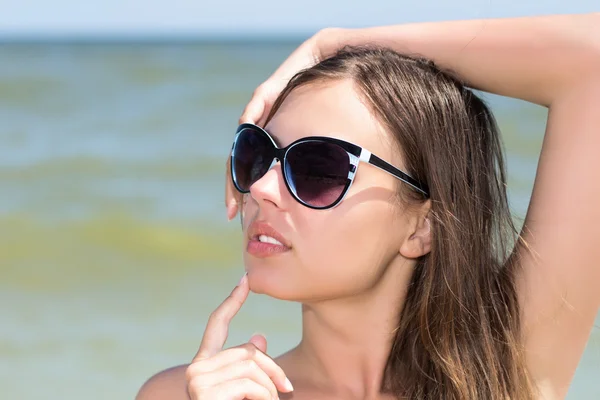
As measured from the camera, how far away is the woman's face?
8.39 ft

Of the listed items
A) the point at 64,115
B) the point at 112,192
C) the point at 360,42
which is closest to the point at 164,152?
the point at 112,192

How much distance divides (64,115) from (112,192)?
4664 mm

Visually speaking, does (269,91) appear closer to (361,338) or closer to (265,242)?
(265,242)

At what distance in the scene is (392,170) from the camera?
2.62 meters

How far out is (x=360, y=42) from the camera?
120 inches

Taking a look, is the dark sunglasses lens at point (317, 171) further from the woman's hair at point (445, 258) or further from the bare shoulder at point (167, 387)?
the bare shoulder at point (167, 387)

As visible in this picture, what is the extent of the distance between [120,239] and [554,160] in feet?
19.1

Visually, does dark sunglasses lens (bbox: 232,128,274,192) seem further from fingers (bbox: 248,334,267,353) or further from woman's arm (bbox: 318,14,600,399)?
woman's arm (bbox: 318,14,600,399)

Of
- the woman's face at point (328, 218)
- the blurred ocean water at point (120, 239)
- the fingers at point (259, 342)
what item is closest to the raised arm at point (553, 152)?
the woman's face at point (328, 218)

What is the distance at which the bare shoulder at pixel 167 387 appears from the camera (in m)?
2.78

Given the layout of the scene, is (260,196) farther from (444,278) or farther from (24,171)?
(24,171)

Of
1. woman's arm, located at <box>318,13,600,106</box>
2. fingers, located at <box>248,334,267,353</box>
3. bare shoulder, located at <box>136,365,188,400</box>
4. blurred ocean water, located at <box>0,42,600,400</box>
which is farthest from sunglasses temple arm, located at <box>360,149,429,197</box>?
blurred ocean water, located at <box>0,42,600,400</box>

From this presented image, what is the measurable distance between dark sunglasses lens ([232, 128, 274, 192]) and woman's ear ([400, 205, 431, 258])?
482mm

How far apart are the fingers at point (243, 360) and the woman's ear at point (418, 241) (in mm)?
609
